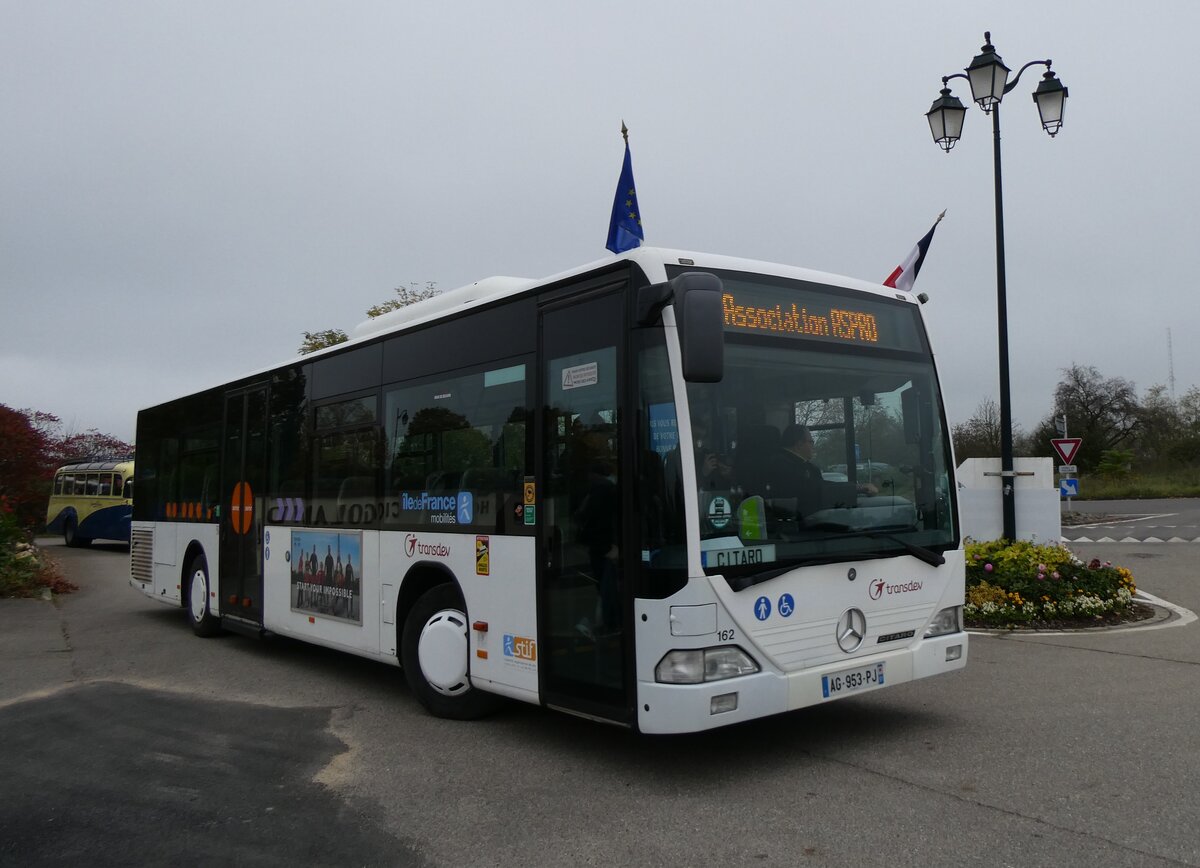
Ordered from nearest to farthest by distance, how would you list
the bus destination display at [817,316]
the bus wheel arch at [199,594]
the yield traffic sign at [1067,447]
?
the bus destination display at [817,316] → the bus wheel arch at [199,594] → the yield traffic sign at [1067,447]

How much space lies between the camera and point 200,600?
11539mm

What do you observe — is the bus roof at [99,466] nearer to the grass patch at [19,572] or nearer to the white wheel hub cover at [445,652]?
Result: the grass patch at [19,572]

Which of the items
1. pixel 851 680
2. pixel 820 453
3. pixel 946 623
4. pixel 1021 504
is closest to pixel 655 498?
pixel 820 453

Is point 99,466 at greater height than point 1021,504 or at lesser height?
greater

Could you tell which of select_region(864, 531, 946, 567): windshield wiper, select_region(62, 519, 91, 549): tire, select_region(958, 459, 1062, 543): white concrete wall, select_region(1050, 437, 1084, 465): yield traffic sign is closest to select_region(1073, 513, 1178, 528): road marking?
select_region(1050, 437, 1084, 465): yield traffic sign

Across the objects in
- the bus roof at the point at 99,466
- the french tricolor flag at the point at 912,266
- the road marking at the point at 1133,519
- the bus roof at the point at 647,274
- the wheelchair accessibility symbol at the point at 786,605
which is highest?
the french tricolor flag at the point at 912,266

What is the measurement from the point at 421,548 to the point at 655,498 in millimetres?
2663

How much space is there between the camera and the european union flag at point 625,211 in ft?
33.2

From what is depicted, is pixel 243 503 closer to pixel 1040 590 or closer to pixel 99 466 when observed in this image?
pixel 1040 590

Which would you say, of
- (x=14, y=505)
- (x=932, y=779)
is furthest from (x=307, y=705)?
(x=14, y=505)

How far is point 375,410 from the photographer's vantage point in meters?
8.03

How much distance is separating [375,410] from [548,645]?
3030mm

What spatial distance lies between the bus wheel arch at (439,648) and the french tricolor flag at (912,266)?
7.77 metres

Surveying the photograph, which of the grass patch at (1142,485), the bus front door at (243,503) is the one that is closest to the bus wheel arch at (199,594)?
the bus front door at (243,503)
